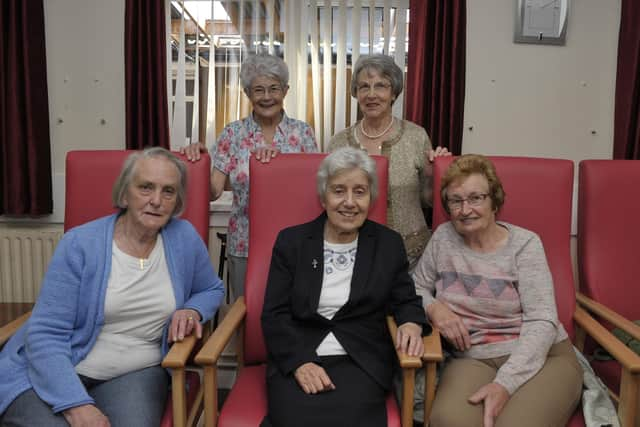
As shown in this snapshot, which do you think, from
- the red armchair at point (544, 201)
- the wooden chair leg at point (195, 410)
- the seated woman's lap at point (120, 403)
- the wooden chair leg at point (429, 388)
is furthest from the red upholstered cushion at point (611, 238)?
the seated woman's lap at point (120, 403)

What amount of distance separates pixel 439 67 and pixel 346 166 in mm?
1392

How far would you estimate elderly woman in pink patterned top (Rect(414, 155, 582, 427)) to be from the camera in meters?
1.44

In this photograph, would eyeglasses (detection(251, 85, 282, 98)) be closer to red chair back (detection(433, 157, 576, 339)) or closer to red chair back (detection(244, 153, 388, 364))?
red chair back (detection(244, 153, 388, 364))

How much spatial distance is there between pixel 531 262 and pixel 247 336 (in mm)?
998

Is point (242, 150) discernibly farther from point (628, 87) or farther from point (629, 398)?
point (628, 87)

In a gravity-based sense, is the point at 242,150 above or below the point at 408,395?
above

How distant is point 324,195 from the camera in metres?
1.71

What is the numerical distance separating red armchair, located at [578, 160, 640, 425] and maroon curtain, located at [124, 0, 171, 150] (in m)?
2.08

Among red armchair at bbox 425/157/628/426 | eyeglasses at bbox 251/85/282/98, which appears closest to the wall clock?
red armchair at bbox 425/157/628/426

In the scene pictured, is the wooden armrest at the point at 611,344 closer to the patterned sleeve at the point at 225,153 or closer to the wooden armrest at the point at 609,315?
the wooden armrest at the point at 609,315

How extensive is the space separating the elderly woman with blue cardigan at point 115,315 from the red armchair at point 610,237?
1.45m

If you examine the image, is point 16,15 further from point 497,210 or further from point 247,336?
point 497,210

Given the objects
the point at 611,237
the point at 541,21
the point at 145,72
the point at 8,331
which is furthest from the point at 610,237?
the point at 145,72

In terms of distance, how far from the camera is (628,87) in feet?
9.22
